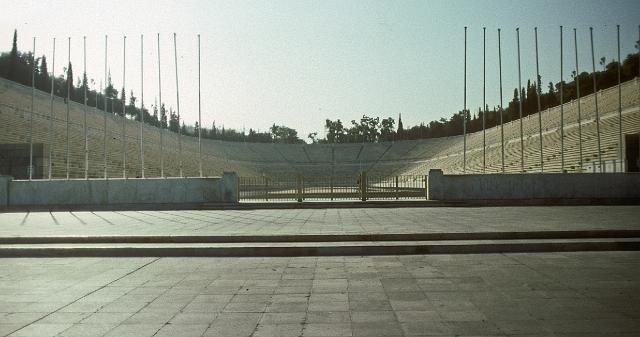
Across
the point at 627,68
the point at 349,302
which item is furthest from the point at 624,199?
the point at 627,68

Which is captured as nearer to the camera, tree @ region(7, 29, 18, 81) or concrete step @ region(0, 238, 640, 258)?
concrete step @ region(0, 238, 640, 258)

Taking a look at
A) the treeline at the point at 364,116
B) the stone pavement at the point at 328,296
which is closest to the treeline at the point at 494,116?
the treeline at the point at 364,116

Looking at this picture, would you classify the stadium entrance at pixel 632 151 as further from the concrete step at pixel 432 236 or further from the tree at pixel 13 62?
the tree at pixel 13 62

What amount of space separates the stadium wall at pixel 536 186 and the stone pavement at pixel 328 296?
1063 cm

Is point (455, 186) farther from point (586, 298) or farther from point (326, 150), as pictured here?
point (326, 150)

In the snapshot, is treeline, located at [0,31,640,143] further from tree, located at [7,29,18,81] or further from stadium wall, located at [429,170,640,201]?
stadium wall, located at [429,170,640,201]

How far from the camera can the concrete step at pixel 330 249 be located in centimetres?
827

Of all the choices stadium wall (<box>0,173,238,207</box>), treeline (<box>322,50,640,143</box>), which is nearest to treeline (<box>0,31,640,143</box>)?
treeline (<box>322,50,640,143</box>)

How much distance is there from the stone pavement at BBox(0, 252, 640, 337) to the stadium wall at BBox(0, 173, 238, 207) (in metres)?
10.5

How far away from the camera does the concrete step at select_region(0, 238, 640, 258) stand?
8273mm

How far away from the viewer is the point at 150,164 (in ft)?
132

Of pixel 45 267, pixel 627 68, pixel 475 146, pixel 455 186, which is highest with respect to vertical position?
pixel 627 68

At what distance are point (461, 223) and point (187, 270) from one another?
733 cm

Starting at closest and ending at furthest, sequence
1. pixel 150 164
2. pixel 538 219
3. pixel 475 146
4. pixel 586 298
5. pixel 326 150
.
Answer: pixel 586 298 < pixel 538 219 < pixel 150 164 < pixel 475 146 < pixel 326 150
